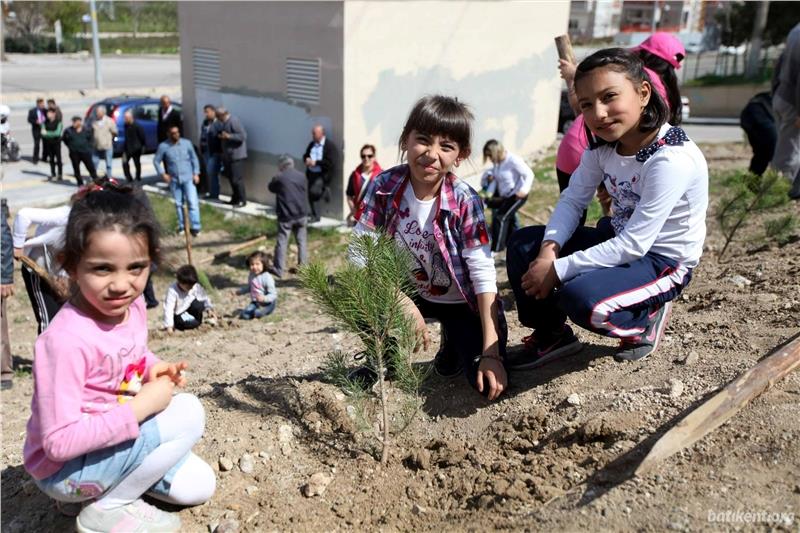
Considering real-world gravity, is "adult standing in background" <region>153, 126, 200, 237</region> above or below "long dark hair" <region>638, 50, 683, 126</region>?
below

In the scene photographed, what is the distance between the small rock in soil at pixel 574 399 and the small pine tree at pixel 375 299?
2.21ft

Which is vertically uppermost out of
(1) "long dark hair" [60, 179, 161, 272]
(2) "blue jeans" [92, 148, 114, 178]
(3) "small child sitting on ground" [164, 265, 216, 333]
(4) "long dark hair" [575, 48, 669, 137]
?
(4) "long dark hair" [575, 48, 669, 137]

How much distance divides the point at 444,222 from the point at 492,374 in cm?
72

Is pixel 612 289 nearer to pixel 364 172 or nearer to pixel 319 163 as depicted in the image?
pixel 364 172

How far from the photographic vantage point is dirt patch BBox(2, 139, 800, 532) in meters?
2.39

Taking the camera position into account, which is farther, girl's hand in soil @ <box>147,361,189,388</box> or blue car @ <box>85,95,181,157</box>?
blue car @ <box>85,95,181,157</box>

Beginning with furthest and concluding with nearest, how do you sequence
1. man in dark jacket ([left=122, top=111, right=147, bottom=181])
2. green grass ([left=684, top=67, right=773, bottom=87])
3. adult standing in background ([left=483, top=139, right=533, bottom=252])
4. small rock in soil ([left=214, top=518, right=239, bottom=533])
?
green grass ([left=684, top=67, right=773, bottom=87]), man in dark jacket ([left=122, top=111, right=147, bottom=181]), adult standing in background ([left=483, top=139, right=533, bottom=252]), small rock in soil ([left=214, top=518, right=239, bottom=533])

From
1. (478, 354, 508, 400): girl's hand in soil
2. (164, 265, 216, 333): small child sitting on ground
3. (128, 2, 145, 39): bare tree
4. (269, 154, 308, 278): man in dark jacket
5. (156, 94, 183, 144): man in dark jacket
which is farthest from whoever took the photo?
(128, 2, 145, 39): bare tree

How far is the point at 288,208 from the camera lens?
958 cm

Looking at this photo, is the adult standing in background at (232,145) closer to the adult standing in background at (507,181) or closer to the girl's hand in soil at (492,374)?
the adult standing in background at (507,181)

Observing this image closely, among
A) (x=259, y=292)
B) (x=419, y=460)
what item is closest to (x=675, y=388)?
(x=419, y=460)

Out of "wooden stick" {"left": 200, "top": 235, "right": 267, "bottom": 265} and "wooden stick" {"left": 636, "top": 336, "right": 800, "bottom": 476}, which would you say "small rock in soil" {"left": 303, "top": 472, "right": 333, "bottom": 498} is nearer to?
"wooden stick" {"left": 636, "top": 336, "right": 800, "bottom": 476}

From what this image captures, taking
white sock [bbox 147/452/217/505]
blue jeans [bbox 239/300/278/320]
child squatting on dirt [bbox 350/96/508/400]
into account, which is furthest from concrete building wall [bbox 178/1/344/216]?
white sock [bbox 147/452/217/505]

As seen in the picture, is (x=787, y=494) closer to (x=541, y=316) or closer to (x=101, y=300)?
→ (x=541, y=316)
